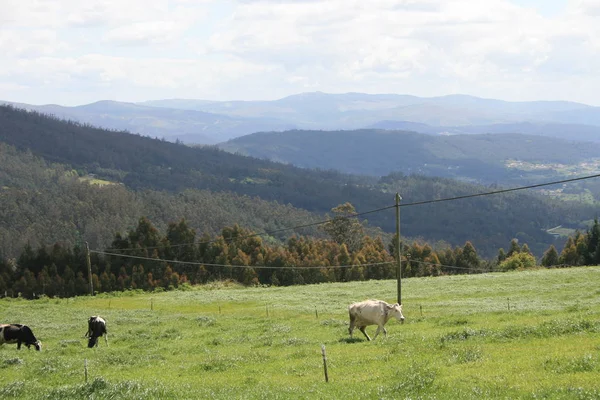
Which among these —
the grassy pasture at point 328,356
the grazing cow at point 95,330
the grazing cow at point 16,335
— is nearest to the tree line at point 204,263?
the grassy pasture at point 328,356

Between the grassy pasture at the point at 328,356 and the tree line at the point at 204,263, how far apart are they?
51.7m

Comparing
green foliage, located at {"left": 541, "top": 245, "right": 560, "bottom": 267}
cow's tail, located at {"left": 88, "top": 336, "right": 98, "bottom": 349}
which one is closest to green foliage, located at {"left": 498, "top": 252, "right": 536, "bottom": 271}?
green foliage, located at {"left": 541, "top": 245, "right": 560, "bottom": 267}

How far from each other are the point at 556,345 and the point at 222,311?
37.0 m

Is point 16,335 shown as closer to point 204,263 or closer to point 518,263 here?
point 204,263

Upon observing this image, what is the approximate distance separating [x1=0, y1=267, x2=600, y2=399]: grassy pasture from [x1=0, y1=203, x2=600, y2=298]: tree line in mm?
51747

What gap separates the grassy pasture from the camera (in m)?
17.4

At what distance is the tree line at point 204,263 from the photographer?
99.7 metres

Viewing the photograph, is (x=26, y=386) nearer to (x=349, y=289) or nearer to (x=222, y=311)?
(x=222, y=311)

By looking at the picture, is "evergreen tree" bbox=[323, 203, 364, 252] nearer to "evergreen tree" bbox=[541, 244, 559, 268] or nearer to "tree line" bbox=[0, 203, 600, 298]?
"tree line" bbox=[0, 203, 600, 298]

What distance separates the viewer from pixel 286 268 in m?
110

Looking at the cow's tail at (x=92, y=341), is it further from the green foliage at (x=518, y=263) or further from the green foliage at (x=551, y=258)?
the green foliage at (x=551, y=258)

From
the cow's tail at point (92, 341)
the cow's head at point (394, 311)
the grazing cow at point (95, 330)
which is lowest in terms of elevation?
the cow's tail at point (92, 341)

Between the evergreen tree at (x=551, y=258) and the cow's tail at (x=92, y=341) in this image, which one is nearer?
the cow's tail at (x=92, y=341)

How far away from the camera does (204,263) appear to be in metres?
111
